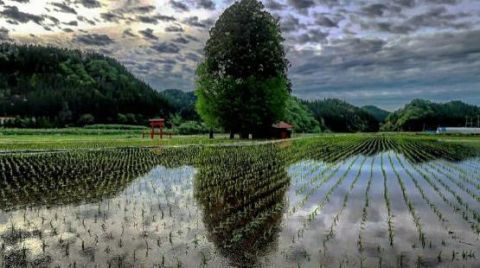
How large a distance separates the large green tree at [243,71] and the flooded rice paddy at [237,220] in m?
33.0

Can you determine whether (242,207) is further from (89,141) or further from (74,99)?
(74,99)

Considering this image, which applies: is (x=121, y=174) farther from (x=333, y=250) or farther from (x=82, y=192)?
(x=333, y=250)

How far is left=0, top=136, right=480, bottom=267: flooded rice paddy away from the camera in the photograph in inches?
290

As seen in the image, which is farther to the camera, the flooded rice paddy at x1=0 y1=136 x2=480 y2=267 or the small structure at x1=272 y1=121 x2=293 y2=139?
the small structure at x1=272 y1=121 x2=293 y2=139

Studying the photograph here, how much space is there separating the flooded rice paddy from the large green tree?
108ft

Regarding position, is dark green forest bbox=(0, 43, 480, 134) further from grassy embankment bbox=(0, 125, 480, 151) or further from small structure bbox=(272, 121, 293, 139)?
small structure bbox=(272, 121, 293, 139)

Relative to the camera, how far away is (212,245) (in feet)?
26.4

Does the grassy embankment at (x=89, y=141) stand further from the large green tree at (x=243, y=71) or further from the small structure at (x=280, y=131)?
the small structure at (x=280, y=131)

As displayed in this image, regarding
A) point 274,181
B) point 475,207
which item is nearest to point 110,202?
point 274,181

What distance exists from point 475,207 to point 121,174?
44.4 ft

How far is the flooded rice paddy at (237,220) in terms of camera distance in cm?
736

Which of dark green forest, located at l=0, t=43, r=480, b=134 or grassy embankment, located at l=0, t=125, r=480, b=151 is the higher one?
dark green forest, located at l=0, t=43, r=480, b=134

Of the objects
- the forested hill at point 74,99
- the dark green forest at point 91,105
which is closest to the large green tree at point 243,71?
the dark green forest at point 91,105

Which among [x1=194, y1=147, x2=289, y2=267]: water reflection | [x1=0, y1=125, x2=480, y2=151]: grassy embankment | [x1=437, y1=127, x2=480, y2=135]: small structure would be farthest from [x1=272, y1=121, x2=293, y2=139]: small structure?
[x1=437, y1=127, x2=480, y2=135]: small structure
